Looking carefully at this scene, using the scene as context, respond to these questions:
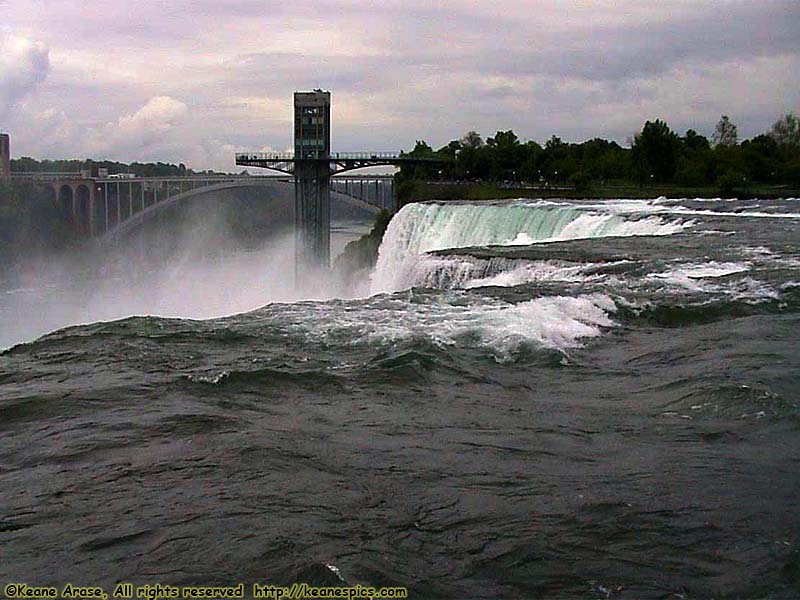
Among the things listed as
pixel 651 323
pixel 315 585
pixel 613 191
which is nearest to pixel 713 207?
pixel 613 191

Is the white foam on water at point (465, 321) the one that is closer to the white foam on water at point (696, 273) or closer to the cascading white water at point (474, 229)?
the white foam on water at point (696, 273)

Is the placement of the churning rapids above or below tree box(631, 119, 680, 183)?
below

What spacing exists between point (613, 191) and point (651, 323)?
31884 mm

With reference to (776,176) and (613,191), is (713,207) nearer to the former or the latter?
(613,191)

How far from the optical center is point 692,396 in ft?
26.2

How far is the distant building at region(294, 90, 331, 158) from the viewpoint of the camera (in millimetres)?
49438

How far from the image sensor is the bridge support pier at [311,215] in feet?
159

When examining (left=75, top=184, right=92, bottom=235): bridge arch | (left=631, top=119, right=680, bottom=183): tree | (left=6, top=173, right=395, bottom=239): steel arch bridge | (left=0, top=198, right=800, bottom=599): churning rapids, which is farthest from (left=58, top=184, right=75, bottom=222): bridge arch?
(left=0, top=198, right=800, bottom=599): churning rapids

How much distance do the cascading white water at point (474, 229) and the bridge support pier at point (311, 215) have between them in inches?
711

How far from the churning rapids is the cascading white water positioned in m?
5.85

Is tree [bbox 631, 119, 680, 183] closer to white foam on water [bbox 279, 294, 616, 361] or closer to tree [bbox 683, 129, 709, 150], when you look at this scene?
tree [bbox 683, 129, 709, 150]

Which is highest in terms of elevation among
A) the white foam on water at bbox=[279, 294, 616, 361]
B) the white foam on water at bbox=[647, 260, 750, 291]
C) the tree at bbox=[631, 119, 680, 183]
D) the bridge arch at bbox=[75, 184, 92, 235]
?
the tree at bbox=[631, 119, 680, 183]

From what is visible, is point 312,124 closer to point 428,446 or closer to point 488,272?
point 488,272

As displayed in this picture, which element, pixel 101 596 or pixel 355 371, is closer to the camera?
pixel 101 596
